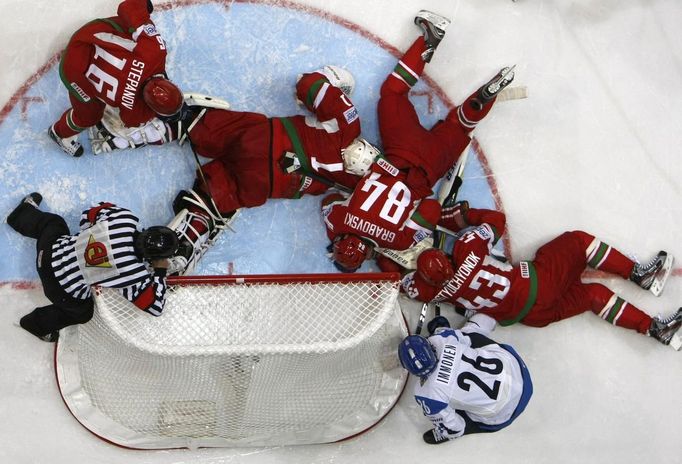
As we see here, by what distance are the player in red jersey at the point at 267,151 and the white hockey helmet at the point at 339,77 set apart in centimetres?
5

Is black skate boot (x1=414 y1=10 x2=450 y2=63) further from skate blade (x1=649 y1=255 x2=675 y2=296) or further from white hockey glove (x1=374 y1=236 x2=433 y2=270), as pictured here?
skate blade (x1=649 y1=255 x2=675 y2=296)

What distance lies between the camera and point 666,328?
360 centimetres

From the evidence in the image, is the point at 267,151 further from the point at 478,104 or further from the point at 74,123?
the point at 478,104

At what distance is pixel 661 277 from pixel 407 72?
1.82 meters

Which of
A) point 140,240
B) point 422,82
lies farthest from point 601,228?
point 140,240

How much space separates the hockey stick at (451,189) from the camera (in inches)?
136

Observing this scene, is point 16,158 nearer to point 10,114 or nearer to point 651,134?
point 10,114

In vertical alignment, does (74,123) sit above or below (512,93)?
below

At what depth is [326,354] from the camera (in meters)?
2.96

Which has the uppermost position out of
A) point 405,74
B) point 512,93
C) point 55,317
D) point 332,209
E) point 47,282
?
point 512,93

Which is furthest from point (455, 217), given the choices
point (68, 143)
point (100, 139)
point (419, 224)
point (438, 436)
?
point (68, 143)

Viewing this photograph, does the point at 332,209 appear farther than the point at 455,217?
No

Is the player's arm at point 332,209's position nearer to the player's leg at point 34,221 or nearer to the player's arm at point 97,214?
the player's arm at point 97,214

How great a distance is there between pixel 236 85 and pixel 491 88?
51.5 inches
